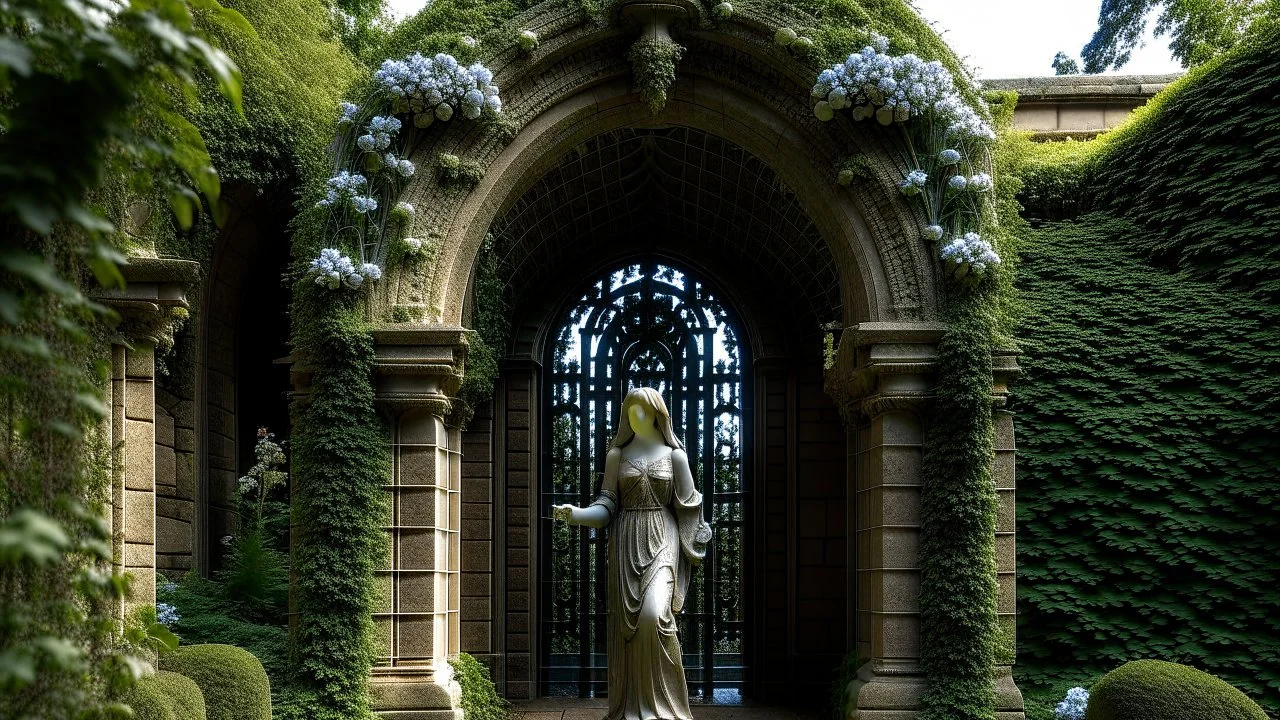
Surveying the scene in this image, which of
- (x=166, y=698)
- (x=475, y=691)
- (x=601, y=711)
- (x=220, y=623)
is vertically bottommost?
(x=601, y=711)

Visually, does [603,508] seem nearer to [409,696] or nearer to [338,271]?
[409,696]

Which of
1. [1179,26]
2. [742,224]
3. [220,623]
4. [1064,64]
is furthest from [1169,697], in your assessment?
[1064,64]

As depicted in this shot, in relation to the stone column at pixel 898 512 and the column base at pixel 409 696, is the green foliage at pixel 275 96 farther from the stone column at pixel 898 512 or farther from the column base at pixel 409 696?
the stone column at pixel 898 512

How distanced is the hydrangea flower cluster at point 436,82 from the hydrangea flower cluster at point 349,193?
729mm

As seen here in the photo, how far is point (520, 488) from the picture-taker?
42.9 ft

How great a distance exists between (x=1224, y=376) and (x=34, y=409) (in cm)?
1036

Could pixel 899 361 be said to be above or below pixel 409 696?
above

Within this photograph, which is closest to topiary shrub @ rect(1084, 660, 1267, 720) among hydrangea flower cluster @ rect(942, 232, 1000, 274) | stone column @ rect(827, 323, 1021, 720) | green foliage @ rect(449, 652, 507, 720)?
stone column @ rect(827, 323, 1021, 720)

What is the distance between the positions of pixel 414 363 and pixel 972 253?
439 centimetres

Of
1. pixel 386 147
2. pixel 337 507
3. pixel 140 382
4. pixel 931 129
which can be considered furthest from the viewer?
pixel 931 129

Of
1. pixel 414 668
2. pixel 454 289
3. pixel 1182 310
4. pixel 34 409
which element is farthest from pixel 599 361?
pixel 34 409

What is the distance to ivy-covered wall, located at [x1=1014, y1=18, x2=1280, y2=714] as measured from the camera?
1023cm

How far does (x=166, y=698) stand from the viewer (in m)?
6.06

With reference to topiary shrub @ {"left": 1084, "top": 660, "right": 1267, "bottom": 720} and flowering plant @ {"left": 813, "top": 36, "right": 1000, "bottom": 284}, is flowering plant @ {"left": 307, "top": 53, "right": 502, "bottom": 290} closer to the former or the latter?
flowering plant @ {"left": 813, "top": 36, "right": 1000, "bottom": 284}
